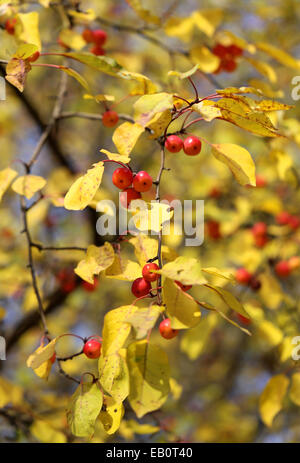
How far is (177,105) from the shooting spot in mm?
1384

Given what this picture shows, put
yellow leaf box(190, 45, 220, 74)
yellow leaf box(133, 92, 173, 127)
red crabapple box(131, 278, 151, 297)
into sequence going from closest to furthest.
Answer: yellow leaf box(133, 92, 173, 127), red crabapple box(131, 278, 151, 297), yellow leaf box(190, 45, 220, 74)

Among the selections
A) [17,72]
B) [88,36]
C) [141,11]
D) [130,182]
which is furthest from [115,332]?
[88,36]

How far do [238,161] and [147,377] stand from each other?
0.68 m

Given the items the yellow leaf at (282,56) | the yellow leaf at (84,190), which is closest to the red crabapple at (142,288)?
the yellow leaf at (84,190)

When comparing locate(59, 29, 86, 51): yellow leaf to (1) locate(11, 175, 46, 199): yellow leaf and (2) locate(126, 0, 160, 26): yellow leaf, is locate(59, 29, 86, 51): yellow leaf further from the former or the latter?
(1) locate(11, 175, 46, 199): yellow leaf

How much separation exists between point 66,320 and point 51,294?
62.0 inches

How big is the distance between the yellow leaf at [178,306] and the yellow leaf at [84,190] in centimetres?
33

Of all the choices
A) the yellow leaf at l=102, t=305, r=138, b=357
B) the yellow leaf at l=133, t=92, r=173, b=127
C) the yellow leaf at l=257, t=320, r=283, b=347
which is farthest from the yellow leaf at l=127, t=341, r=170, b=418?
the yellow leaf at l=257, t=320, r=283, b=347

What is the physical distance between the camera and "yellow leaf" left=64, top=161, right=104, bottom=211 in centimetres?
125

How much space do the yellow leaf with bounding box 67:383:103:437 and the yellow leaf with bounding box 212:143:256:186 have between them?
724mm

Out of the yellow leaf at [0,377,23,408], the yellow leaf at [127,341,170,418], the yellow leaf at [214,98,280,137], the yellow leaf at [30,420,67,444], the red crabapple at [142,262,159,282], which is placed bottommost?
the yellow leaf at [0,377,23,408]

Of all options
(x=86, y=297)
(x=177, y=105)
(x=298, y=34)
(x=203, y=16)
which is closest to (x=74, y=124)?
(x=86, y=297)

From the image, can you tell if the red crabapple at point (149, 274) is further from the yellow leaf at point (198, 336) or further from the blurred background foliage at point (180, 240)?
the yellow leaf at point (198, 336)

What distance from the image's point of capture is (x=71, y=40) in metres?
2.07
